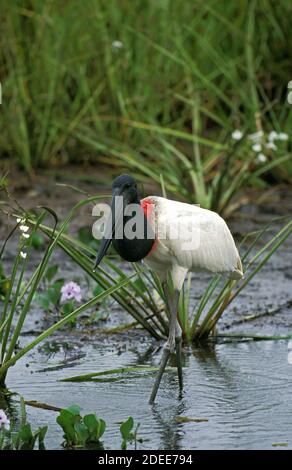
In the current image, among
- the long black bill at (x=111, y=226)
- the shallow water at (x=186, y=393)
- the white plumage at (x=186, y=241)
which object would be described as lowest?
the shallow water at (x=186, y=393)

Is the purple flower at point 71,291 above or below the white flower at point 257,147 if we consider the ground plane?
below

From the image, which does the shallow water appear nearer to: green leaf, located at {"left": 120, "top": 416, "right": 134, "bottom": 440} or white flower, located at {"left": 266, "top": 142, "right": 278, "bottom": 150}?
green leaf, located at {"left": 120, "top": 416, "right": 134, "bottom": 440}

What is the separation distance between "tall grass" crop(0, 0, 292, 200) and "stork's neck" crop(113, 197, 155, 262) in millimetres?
3653

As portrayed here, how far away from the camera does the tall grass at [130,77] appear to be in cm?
883

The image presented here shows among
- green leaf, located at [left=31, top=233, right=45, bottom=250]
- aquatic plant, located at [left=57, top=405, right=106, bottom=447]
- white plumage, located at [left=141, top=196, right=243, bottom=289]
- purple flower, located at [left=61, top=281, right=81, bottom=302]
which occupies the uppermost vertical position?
green leaf, located at [left=31, top=233, right=45, bottom=250]

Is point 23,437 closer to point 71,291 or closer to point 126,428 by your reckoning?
point 126,428

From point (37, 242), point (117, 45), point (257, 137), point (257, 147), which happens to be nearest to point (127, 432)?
point (37, 242)

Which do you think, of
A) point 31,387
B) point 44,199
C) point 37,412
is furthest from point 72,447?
point 44,199

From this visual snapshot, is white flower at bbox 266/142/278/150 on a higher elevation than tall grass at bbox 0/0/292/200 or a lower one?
lower

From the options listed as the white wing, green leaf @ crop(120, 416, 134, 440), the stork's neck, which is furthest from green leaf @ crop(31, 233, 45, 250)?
green leaf @ crop(120, 416, 134, 440)

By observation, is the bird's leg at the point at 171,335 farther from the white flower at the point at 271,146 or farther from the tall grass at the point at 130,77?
the tall grass at the point at 130,77

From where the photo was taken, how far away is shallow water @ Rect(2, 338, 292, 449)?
171 inches

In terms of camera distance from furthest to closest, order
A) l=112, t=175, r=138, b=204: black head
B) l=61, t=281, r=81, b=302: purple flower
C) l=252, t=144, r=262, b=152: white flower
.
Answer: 1. l=252, t=144, r=262, b=152: white flower
2. l=61, t=281, r=81, b=302: purple flower
3. l=112, t=175, r=138, b=204: black head

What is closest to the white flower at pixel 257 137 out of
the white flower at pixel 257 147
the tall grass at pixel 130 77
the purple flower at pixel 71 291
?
the white flower at pixel 257 147
